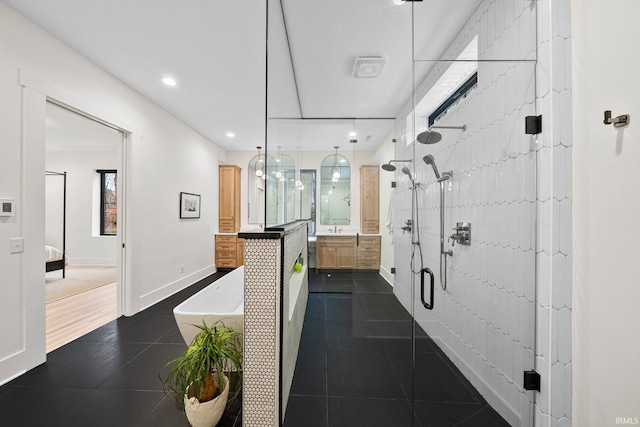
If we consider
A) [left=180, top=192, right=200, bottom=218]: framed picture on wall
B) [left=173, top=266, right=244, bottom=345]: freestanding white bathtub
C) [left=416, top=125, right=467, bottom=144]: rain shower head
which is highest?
[left=416, top=125, right=467, bottom=144]: rain shower head

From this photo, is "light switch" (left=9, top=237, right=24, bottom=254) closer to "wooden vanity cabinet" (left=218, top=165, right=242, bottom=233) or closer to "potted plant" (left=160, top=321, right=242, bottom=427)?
"potted plant" (left=160, top=321, right=242, bottom=427)

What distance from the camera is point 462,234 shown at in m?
1.73

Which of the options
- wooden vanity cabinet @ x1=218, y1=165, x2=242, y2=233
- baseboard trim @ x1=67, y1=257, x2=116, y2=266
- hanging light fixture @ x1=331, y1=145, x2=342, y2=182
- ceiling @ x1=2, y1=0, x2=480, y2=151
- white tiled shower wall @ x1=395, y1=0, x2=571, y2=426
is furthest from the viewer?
baseboard trim @ x1=67, y1=257, x2=116, y2=266

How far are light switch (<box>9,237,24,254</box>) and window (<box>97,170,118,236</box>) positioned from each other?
5.04 metres

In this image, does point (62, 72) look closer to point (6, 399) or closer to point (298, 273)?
point (6, 399)

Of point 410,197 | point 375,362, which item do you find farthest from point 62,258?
point 410,197

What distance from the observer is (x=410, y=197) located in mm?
2195

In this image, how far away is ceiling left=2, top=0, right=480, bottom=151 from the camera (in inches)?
71.5

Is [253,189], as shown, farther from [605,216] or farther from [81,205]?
[605,216]

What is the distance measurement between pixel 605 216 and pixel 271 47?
2061 mm

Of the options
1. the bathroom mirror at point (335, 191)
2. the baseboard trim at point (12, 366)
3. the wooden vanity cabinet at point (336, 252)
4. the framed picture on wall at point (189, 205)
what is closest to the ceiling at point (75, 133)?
the framed picture on wall at point (189, 205)

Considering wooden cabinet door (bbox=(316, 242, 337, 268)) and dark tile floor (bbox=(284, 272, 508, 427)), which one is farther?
wooden cabinet door (bbox=(316, 242, 337, 268))

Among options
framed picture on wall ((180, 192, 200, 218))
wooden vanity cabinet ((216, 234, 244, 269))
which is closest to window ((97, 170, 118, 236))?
wooden vanity cabinet ((216, 234, 244, 269))

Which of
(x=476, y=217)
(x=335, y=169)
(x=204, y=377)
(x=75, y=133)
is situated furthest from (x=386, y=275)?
(x=75, y=133)
